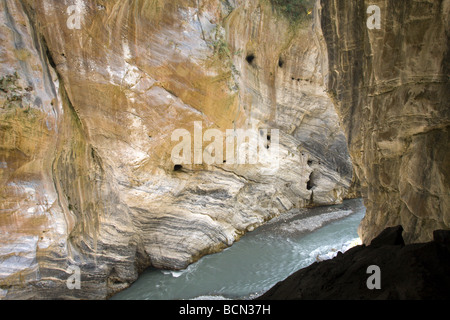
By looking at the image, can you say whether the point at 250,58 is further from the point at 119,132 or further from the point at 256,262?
the point at 256,262

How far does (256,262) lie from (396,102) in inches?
237

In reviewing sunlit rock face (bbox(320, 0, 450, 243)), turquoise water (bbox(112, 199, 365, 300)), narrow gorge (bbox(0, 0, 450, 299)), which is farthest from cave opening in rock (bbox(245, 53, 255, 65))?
turquoise water (bbox(112, 199, 365, 300))

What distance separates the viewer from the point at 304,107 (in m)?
12.8

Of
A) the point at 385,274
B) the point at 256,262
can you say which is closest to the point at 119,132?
the point at 256,262

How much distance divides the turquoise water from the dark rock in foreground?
398 cm

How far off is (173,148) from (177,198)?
162cm

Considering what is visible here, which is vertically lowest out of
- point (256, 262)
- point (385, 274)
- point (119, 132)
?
point (256, 262)

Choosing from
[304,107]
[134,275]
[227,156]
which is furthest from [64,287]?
[304,107]

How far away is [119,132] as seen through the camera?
24.3 feet

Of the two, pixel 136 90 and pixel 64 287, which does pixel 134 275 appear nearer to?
pixel 64 287

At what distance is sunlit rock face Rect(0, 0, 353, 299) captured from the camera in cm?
580

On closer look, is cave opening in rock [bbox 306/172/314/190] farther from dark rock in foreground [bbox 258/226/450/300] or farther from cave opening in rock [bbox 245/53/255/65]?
dark rock in foreground [bbox 258/226/450/300]

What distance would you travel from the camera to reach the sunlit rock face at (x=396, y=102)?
3572 millimetres

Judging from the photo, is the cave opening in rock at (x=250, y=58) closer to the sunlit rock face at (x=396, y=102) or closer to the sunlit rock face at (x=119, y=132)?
the sunlit rock face at (x=119, y=132)
